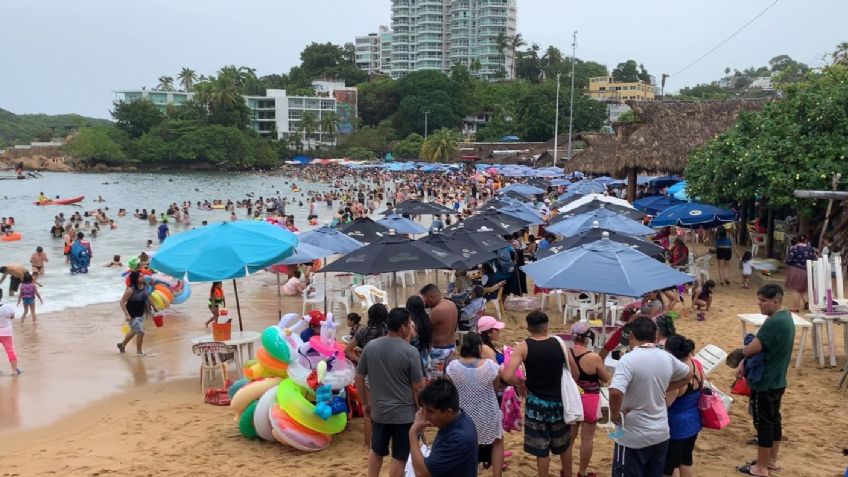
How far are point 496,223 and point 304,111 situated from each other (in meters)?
95.9

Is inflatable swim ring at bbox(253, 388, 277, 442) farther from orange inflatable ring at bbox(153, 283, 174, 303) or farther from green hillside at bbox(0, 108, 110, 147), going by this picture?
green hillside at bbox(0, 108, 110, 147)

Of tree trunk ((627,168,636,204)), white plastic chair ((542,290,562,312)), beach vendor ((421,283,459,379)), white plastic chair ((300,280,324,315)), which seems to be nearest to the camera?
beach vendor ((421,283,459,379))

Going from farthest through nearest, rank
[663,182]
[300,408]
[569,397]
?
[663,182]
[300,408]
[569,397]

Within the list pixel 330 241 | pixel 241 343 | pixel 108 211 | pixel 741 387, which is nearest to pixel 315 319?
pixel 241 343

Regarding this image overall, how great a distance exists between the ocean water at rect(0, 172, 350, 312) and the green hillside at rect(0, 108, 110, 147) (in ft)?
178

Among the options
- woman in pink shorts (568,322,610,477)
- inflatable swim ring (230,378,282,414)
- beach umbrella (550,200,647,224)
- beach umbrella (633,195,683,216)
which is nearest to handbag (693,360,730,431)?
woman in pink shorts (568,322,610,477)

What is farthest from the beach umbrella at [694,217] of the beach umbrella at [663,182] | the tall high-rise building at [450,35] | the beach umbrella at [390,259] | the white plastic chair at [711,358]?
the tall high-rise building at [450,35]

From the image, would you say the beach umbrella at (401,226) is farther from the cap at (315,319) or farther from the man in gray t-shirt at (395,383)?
the man in gray t-shirt at (395,383)

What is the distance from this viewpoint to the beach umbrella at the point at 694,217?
13523mm

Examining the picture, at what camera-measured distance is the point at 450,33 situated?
149000mm

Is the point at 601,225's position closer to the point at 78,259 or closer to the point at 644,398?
the point at 644,398

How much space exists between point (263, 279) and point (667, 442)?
13827 millimetres

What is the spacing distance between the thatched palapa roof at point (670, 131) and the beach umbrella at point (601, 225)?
8.32m

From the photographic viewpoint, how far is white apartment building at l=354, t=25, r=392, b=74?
525ft
